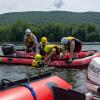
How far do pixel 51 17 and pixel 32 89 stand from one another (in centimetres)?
17337

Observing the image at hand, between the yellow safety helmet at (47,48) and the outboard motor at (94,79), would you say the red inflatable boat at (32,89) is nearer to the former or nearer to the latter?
the outboard motor at (94,79)

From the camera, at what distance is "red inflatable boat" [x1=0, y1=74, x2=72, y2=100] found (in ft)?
23.8

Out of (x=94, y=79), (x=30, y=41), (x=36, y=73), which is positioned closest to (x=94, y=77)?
(x=94, y=79)

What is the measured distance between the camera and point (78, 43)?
17984mm

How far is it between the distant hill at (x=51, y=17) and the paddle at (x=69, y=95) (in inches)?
6189

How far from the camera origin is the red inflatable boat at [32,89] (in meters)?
7.25

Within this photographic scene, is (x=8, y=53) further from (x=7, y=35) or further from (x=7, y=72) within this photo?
(x=7, y=35)

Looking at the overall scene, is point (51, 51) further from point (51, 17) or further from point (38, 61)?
point (51, 17)

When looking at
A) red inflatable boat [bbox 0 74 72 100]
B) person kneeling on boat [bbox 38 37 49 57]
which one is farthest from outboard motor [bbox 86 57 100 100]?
person kneeling on boat [bbox 38 37 49 57]

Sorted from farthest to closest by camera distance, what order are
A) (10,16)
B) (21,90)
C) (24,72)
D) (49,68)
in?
(10,16)
(49,68)
(24,72)
(21,90)

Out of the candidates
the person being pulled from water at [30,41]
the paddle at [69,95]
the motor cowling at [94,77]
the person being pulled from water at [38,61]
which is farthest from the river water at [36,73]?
the motor cowling at [94,77]

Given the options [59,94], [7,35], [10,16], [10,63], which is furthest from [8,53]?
[10,16]

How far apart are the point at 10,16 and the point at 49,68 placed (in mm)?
164630

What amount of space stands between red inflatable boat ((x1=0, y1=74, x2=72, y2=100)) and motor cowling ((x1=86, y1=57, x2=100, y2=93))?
114cm
